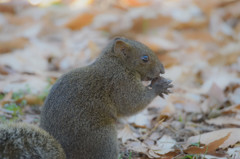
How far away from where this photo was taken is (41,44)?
27.7ft

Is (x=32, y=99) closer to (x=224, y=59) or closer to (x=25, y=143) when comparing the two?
(x=25, y=143)

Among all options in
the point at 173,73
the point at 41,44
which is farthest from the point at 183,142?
the point at 41,44

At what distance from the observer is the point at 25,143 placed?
336 cm

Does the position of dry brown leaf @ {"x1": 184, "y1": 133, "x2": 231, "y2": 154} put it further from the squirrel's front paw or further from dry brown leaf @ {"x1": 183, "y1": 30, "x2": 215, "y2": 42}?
dry brown leaf @ {"x1": 183, "y1": 30, "x2": 215, "y2": 42}

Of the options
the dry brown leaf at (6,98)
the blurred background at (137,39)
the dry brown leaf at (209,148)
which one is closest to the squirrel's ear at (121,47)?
the blurred background at (137,39)

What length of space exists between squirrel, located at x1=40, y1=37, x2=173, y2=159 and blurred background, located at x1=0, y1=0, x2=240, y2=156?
Answer: 95 centimetres

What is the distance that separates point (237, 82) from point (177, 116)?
155 cm

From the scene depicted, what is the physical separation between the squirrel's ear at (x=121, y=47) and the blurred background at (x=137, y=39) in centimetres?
122

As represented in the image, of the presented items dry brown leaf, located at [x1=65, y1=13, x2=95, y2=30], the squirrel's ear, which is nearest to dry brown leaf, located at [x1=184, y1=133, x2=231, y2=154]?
the squirrel's ear

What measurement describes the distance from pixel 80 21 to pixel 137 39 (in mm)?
1858

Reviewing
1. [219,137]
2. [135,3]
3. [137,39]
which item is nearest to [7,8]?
[135,3]

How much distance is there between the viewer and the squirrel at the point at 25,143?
3295 mm

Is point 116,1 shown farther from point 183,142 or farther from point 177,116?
point 183,142

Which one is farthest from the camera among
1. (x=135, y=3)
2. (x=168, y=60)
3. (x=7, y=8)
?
(x=135, y=3)
